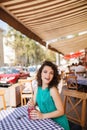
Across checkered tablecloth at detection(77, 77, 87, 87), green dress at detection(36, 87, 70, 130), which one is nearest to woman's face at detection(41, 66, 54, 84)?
green dress at detection(36, 87, 70, 130)

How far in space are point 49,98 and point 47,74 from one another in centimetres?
32

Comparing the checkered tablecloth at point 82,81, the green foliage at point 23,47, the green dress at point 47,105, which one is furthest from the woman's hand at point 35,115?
the green foliage at point 23,47

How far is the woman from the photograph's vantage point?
Result: 2.41 metres

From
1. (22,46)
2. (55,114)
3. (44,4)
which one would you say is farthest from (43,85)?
(22,46)

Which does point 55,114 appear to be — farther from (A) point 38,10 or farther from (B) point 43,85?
(A) point 38,10

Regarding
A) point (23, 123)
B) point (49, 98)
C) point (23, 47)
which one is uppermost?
point (23, 47)

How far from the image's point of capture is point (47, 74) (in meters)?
2.63

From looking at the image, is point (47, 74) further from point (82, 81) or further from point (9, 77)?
point (9, 77)

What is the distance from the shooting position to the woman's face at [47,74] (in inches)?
103

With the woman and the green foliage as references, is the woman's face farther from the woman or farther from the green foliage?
the green foliage

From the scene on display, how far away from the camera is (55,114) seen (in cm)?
241

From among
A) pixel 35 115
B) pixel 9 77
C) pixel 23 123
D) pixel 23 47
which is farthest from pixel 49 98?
pixel 23 47

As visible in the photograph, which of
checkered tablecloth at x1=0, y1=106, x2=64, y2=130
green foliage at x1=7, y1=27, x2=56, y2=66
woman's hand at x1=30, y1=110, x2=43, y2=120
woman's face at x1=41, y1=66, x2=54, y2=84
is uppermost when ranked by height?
green foliage at x1=7, y1=27, x2=56, y2=66

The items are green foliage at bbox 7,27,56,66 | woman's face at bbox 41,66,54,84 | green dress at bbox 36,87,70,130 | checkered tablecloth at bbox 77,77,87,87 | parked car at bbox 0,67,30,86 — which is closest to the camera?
green dress at bbox 36,87,70,130
